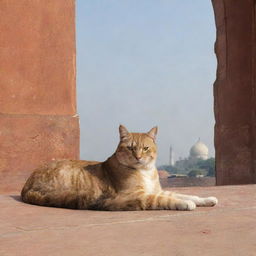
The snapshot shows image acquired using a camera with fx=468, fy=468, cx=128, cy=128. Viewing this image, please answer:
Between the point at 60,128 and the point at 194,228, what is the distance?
9.51 ft

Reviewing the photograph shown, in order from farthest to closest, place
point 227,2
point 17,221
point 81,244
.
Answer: point 227,2, point 17,221, point 81,244

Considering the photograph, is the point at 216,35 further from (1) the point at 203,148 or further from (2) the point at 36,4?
(1) the point at 203,148

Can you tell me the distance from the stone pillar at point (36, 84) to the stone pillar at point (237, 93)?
3369 mm

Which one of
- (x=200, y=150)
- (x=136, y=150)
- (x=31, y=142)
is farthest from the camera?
(x=200, y=150)

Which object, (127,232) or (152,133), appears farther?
(152,133)

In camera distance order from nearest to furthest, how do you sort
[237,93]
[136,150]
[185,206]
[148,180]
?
[185,206], [136,150], [148,180], [237,93]

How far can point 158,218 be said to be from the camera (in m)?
2.99

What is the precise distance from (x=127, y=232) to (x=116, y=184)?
1.13 meters

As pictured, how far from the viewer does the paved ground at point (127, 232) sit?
81.0 inches

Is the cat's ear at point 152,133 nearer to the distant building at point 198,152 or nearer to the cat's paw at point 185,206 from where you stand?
the cat's paw at point 185,206

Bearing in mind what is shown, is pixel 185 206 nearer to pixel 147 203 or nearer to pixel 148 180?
pixel 147 203

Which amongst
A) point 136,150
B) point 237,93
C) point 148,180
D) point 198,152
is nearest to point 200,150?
point 198,152

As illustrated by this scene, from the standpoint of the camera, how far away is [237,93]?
7.71 m

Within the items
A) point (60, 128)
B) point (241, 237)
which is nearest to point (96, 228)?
point (241, 237)
